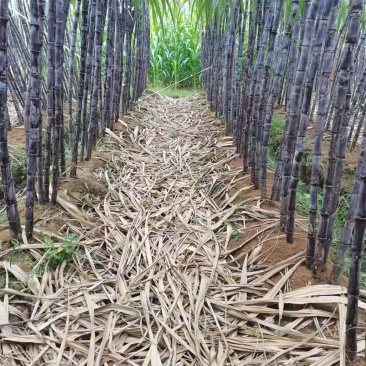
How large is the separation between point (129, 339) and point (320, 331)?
20.0 inches

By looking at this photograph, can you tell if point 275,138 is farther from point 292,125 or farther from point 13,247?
point 13,247

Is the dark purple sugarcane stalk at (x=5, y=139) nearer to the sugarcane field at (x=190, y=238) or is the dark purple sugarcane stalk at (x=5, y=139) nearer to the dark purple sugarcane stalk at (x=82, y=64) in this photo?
the sugarcane field at (x=190, y=238)

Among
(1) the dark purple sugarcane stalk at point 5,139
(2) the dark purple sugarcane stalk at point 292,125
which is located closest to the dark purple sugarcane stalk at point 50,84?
(1) the dark purple sugarcane stalk at point 5,139

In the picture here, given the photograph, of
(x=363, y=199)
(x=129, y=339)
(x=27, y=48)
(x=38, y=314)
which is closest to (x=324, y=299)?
(x=363, y=199)

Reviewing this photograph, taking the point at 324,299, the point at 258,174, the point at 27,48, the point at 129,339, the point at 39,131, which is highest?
the point at 27,48

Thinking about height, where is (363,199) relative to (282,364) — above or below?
above

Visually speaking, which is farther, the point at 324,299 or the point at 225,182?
the point at 225,182

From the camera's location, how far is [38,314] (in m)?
1.05

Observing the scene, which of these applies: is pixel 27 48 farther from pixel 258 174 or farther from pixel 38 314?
pixel 38 314

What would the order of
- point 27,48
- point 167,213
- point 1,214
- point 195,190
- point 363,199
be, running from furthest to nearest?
point 27,48 → point 195,190 → point 167,213 → point 1,214 → point 363,199

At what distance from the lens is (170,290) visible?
1209 mm

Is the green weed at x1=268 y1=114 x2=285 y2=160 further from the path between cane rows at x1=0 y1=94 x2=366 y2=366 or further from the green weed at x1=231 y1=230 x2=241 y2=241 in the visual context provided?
the green weed at x1=231 y1=230 x2=241 y2=241

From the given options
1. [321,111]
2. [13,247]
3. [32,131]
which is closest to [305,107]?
[321,111]

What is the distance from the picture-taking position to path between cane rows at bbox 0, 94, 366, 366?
97cm
